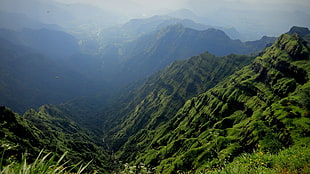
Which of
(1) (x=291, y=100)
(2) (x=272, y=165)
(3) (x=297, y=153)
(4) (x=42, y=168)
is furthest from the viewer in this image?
(1) (x=291, y=100)

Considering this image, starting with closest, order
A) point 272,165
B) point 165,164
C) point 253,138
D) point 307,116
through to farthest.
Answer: point 272,165
point 307,116
point 253,138
point 165,164

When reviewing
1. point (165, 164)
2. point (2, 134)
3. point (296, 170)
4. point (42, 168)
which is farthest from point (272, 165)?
point (2, 134)

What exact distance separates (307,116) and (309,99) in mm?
25375

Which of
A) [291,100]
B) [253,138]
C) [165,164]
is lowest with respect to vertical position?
[165,164]

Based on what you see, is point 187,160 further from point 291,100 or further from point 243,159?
point 243,159

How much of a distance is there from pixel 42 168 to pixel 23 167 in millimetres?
587

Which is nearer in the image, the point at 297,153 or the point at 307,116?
the point at 297,153

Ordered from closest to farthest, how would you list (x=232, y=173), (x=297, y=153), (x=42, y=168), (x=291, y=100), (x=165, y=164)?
(x=42, y=168), (x=232, y=173), (x=297, y=153), (x=291, y=100), (x=165, y=164)

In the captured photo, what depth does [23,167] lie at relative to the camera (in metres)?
5.82

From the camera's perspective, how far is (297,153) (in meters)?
12.2

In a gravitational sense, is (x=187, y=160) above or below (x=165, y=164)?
above

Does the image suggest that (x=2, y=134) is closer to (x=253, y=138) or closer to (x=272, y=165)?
(x=253, y=138)

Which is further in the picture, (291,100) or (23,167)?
(291,100)

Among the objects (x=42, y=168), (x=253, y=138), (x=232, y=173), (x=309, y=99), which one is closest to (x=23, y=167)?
(x=42, y=168)
